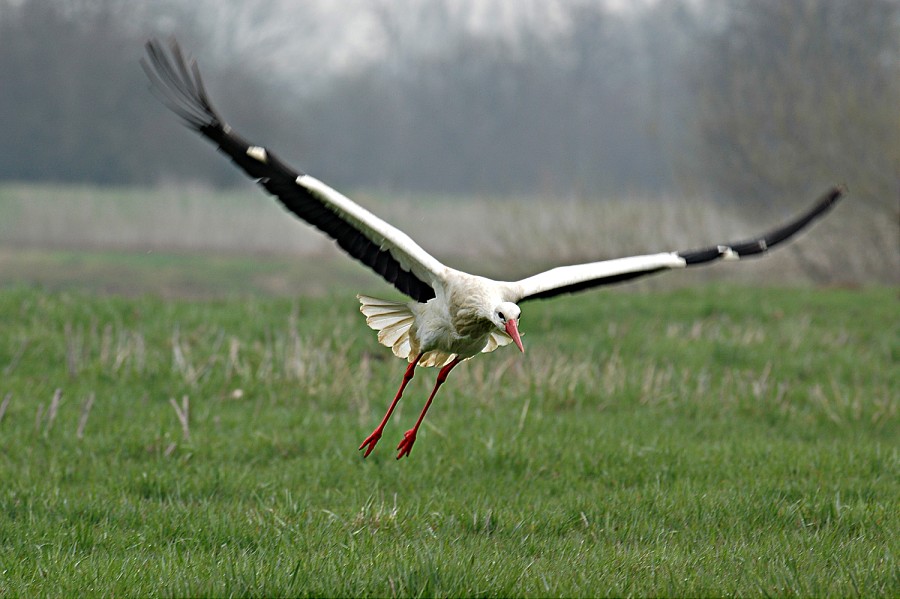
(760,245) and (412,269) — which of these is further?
(760,245)

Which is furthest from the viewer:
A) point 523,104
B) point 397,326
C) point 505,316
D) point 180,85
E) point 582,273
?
point 523,104

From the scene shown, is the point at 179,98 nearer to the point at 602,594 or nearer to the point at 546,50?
the point at 602,594

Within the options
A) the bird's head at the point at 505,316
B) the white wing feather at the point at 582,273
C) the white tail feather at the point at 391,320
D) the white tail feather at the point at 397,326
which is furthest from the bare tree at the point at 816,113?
the bird's head at the point at 505,316

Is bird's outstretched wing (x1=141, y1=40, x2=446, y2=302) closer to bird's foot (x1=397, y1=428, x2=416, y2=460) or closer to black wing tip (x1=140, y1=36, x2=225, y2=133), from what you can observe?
black wing tip (x1=140, y1=36, x2=225, y2=133)

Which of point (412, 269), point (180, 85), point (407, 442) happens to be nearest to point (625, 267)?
point (412, 269)

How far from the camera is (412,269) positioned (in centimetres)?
570

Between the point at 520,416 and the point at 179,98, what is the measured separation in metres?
3.35

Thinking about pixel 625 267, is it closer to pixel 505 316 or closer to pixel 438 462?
pixel 505 316

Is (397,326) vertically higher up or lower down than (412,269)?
lower down

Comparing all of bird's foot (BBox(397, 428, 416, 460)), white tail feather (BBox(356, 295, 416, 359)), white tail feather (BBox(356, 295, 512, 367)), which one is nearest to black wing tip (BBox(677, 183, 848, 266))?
white tail feather (BBox(356, 295, 512, 367))

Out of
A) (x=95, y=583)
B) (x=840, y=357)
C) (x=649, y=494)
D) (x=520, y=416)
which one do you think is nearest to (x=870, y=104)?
(x=840, y=357)

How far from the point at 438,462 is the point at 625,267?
5.22 ft

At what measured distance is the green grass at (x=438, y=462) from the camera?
4004mm

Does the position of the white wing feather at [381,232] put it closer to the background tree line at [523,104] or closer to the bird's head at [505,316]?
the bird's head at [505,316]
